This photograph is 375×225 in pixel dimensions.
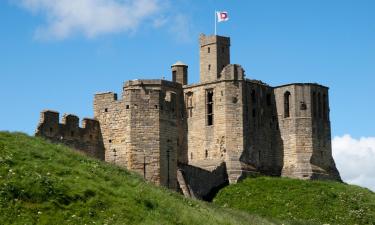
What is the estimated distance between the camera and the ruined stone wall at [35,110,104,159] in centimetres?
4678

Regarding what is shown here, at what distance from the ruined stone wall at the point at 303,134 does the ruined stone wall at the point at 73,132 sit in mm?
18453

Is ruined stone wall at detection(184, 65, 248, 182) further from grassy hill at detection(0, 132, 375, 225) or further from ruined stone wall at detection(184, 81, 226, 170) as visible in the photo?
grassy hill at detection(0, 132, 375, 225)

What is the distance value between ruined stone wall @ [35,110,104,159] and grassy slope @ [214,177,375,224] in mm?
10347

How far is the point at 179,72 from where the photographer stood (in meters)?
66.0

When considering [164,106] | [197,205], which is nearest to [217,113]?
[164,106]

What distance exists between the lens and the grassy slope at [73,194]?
2853 cm

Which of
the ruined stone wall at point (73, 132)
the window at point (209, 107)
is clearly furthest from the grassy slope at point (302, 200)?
the ruined stone wall at point (73, 132)

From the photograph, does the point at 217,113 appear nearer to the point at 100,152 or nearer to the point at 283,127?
the point at 283,127

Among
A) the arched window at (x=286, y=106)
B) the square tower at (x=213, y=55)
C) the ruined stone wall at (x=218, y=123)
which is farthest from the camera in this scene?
the square tower at (x=213, y=55)

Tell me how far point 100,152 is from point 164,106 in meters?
4.30

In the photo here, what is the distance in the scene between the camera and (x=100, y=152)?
164ft

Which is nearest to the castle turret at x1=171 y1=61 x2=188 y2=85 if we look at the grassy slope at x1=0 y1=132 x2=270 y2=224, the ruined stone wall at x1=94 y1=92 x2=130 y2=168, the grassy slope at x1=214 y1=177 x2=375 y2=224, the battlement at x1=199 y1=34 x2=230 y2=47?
the battlement at x1=199 y1=34 x2=230 y2=47

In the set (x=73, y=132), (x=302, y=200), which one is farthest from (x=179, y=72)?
(x=73, y=132)

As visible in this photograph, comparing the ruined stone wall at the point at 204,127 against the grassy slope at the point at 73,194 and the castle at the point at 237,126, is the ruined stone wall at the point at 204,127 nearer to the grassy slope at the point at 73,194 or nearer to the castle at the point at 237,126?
the castle at the point at 237,126
